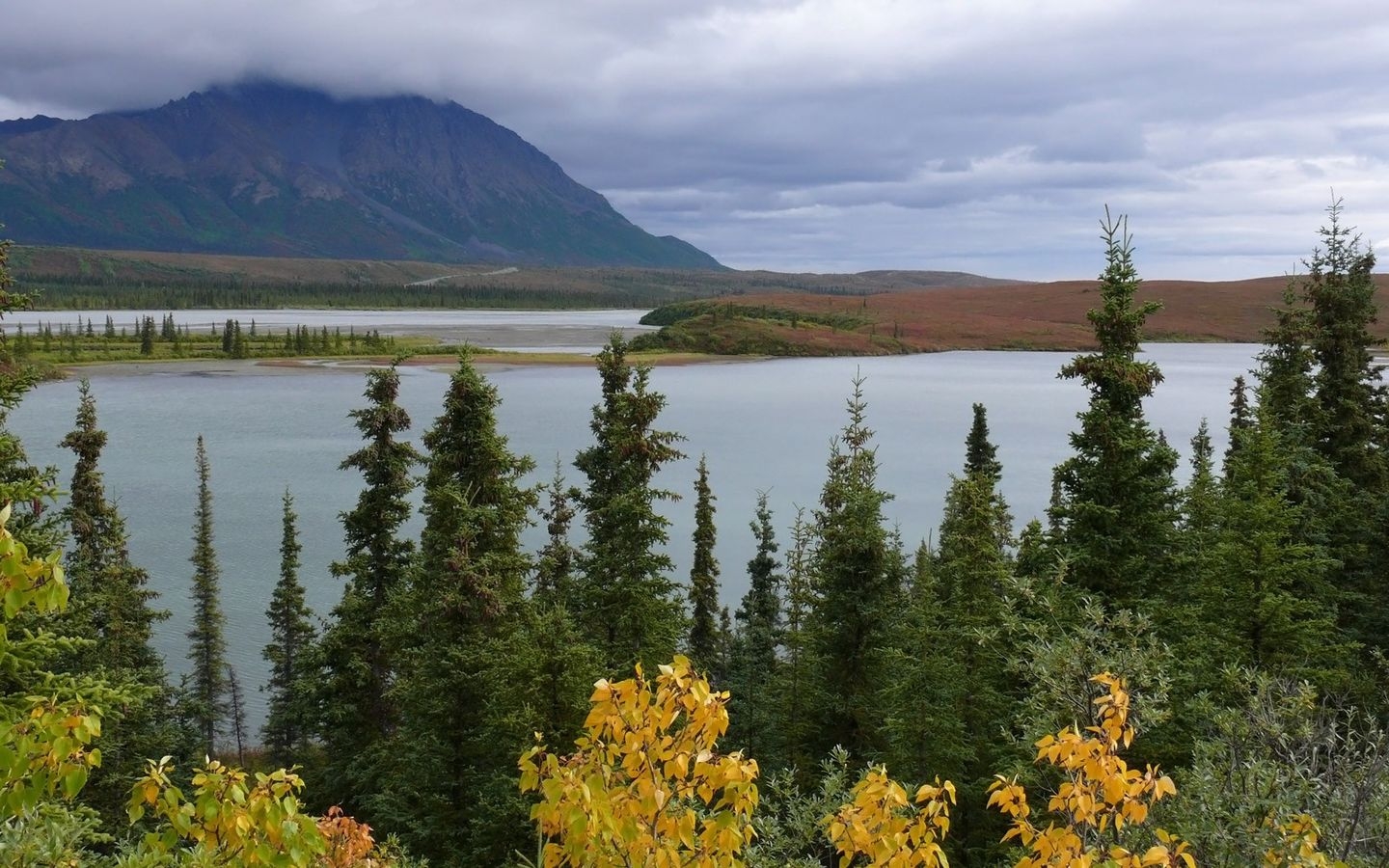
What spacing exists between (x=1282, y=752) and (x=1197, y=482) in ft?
53.5

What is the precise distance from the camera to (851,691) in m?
22.0

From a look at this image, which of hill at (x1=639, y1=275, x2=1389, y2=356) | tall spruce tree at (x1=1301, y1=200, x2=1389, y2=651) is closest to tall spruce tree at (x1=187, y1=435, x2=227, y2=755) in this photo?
tall spruce tree at (x1=1301, y1=200, x2=1389, y2=651)

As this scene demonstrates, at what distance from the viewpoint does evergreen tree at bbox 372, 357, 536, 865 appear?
17312mm

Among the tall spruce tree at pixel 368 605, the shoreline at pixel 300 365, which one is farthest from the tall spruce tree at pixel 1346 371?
the shoreline at pixel 300 365

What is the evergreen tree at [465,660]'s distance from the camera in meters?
17.3

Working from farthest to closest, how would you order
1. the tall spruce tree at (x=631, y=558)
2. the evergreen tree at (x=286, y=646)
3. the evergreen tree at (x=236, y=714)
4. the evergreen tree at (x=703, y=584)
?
the evergreen tree at (x=236, y=714)
the evergreen tree at (x=703, y=584)
the evergreen tree at (x=286, y=646)
the tall spruce tree at (x=631, y=558)

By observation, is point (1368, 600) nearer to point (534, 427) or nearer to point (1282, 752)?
point (1282, 752)

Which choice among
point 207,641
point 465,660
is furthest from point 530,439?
point 465,660

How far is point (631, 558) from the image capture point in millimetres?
21797

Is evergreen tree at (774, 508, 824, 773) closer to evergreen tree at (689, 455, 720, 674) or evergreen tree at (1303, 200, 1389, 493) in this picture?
evergreen tree at (689, 455, 720, 674)

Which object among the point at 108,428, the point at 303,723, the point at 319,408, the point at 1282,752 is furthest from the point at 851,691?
the point at 319,408

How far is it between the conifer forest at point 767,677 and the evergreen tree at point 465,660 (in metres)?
0.09

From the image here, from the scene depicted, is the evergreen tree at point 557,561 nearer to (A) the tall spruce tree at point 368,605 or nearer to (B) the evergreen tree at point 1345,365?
(A) the tall spruce tree at point 368,605

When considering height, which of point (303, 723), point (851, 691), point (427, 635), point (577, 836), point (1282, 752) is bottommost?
point (303, 723)
